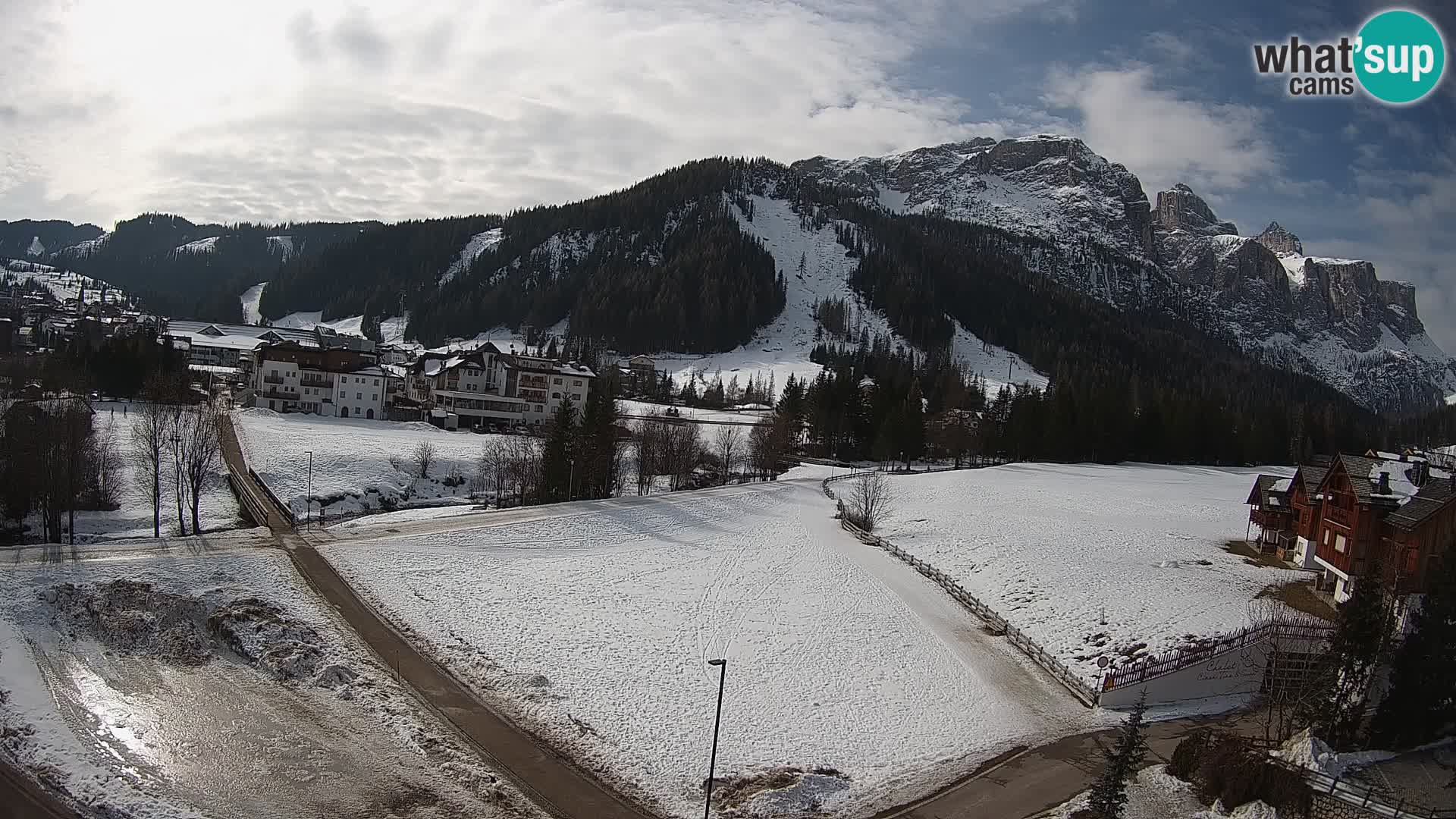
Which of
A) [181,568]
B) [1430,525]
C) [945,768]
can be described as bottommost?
[945,768]

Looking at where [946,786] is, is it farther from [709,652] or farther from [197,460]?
[197,460]

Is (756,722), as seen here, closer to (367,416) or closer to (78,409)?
(78,409)

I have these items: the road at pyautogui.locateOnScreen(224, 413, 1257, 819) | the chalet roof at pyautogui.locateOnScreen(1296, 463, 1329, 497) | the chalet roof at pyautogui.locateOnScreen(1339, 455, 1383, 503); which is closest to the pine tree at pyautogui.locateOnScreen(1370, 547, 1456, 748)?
the road at pyautogui.locateOnScreen(224, 413, 1257, 819)

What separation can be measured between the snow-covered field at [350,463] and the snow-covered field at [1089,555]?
3439 centimetres

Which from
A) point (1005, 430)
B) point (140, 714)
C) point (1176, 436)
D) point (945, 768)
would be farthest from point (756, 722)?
point (1176, 436)

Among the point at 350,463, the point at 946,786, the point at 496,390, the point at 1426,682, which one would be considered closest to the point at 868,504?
the point at 946,786

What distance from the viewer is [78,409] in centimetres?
5059

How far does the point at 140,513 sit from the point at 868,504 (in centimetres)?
4457

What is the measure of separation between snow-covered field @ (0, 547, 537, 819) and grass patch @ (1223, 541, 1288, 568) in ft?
127

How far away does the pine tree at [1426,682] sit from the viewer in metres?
24.0

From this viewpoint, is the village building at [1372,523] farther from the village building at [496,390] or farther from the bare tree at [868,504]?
the village building at [496,390]

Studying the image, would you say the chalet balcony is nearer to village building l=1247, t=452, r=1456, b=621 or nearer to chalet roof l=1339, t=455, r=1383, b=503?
village building l=1247, t=452, r=1456, b=621

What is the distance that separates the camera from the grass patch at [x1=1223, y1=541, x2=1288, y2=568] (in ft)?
140

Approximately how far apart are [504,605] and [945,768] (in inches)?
733
